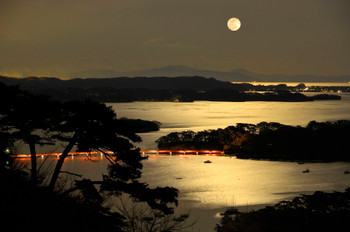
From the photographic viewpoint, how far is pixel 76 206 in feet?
15.5

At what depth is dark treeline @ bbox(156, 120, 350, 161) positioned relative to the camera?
35.1 metres

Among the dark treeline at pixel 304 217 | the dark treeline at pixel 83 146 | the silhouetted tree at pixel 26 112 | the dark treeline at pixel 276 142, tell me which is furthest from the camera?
the dark treeline at pixel 276 142

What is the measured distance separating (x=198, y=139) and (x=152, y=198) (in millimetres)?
34676

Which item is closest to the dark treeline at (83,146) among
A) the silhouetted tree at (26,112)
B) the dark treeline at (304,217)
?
the silhouetted tree at (26,112)

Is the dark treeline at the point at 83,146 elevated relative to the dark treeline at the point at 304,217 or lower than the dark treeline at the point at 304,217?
elevated

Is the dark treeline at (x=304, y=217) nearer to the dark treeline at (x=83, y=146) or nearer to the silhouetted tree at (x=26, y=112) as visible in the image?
the dark treeline at (x=83, y=146)

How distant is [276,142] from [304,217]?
2541 cm

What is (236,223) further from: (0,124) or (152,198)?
(0,124)

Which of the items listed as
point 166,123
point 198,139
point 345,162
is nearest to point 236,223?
point 345,162

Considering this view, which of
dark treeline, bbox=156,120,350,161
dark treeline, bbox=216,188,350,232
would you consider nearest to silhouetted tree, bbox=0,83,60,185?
dark treeline, bbox=216,188,350,232

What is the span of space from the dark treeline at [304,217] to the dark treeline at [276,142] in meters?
22.1

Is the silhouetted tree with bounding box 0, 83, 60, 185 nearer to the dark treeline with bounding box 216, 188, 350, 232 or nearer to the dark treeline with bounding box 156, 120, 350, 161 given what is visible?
the dark treeline with bounding box 216, 188, 350, 232

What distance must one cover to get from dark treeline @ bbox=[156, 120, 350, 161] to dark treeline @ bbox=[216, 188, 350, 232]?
22085mm

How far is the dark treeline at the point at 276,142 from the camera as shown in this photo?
3506 cm
